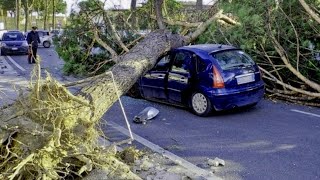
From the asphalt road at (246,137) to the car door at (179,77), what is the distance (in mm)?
366

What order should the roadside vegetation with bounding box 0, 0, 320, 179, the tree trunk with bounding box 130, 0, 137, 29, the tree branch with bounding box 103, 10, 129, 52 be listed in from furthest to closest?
A: the tree trunk with bounding box 130, 0, 137, 29
the tree branch with bounding box 103, 10, 129, 52
the roadside vegetation with bounding box 0, 0, 320, 179

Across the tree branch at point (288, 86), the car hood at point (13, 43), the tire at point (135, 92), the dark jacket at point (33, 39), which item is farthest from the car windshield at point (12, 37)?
the tree branch at point (288, 86)

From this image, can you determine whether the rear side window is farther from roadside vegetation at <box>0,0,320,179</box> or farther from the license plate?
roadside vegetation at <box>0,0,320,179</box>

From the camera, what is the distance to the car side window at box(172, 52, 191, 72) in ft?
26.2

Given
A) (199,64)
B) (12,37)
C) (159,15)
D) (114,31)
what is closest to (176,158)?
(199,64)

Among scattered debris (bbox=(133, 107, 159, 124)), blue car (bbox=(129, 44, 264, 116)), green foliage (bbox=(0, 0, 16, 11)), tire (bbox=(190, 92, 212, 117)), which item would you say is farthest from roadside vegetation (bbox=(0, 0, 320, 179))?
green foliage (bbox=(0, 0, 16, 11))

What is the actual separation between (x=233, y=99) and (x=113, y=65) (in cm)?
313

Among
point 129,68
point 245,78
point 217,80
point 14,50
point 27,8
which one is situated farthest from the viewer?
point 27,8

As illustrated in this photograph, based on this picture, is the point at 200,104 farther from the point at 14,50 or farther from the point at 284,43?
the point at 14,50

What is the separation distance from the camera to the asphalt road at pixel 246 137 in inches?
197

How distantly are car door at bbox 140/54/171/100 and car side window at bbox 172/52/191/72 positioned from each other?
0.19m

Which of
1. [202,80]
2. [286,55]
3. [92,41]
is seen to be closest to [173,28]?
[92,41]

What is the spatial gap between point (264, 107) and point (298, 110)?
682 mm

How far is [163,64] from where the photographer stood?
855 cm
